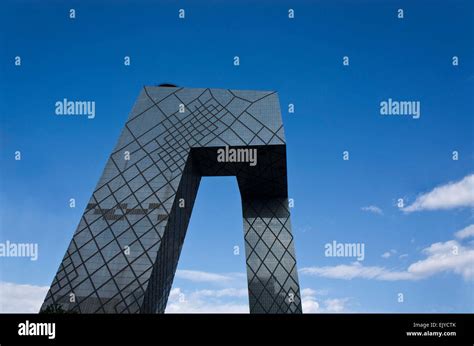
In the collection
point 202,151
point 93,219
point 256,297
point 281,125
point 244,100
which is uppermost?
point 244,100

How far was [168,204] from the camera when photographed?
21.2 m

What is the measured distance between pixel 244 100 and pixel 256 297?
44.1 feet

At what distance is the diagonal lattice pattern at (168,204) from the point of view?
750 inches

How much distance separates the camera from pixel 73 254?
19.9m

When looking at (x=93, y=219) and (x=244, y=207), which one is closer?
(x=93, y=219)

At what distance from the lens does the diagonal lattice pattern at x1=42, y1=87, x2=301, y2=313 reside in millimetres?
19047
